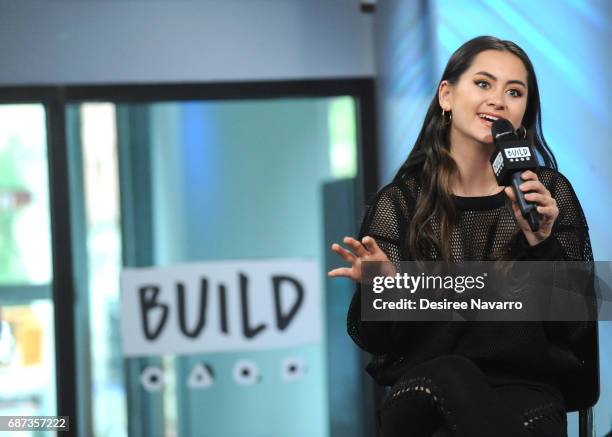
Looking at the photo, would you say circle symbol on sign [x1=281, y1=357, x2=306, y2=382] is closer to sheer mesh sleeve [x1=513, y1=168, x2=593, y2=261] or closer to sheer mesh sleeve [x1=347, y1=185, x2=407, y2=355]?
sheer mesh sleeve [x1=347, y1=185, x2=407, y2=355]

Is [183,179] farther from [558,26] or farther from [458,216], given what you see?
[458,216]

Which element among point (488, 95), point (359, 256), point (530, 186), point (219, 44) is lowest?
point (359, 256)

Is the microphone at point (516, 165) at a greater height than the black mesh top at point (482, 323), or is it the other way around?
the microphone at point (516, 165)

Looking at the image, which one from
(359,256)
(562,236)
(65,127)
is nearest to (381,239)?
(359,256)

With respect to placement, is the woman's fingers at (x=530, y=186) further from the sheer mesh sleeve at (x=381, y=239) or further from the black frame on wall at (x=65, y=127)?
the black frame on wall at (x=65, y=127)

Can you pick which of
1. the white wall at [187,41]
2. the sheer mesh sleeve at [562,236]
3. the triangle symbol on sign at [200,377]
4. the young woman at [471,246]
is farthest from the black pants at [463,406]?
the white wall at [187,41]

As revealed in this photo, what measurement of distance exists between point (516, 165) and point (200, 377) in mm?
2670

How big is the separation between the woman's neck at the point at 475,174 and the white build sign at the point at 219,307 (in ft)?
7.03

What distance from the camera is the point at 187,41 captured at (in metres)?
3.91

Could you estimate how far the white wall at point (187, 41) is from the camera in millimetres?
3840

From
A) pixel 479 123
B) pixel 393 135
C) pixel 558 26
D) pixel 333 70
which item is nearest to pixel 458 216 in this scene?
pixel 479 123

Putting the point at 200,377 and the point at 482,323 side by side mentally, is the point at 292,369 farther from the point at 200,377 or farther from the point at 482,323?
the point at 482,323

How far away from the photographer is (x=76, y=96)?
388 centimetres

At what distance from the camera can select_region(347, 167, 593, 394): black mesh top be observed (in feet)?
5.63
